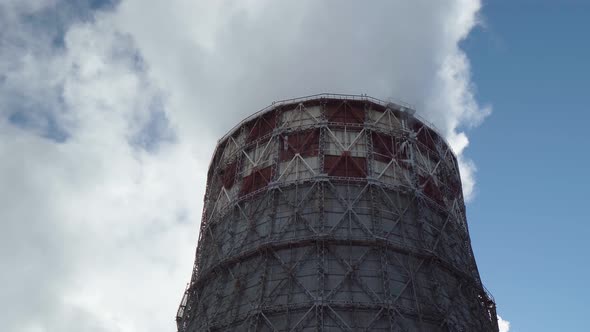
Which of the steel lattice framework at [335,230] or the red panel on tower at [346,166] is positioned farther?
the red panel on tower at [346,166]

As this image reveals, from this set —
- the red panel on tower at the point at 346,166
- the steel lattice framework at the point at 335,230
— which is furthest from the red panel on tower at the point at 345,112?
the red panel on tower at the point at 346,166

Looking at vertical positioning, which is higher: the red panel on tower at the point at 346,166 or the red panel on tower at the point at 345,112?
the red panel on tower at the point at 345,112

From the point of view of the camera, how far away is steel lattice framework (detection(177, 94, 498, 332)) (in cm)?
2347

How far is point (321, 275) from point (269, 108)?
10.7m

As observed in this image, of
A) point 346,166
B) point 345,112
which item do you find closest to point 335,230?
point 346,166

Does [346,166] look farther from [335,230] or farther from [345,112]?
[345,112]

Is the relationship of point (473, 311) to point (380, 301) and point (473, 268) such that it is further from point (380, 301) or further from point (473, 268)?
point (380, 301)

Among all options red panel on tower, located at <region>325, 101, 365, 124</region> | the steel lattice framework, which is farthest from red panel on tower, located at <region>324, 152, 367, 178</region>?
red panel on tower, located at <region>325, 101, 365, 124</region>

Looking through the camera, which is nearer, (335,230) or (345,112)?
(335,230)

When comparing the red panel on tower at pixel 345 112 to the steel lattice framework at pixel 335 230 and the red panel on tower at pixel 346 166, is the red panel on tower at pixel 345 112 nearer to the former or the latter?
the steel lattice framework at pixel 335 230

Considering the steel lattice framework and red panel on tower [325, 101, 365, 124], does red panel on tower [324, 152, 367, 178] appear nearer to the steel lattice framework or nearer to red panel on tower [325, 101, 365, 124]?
the steel lattice framework

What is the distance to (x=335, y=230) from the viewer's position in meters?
25.2

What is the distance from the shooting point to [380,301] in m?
23.1

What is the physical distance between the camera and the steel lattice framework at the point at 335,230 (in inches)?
924
